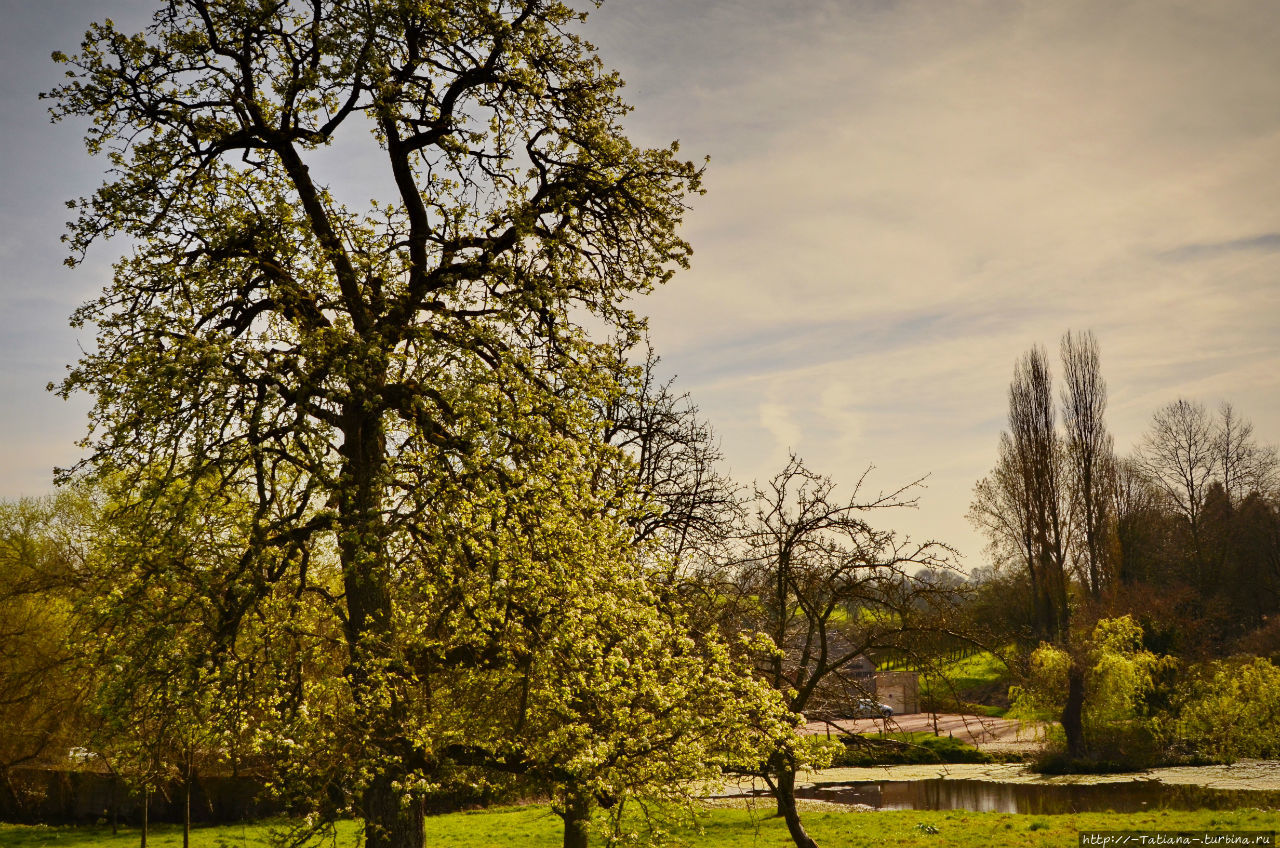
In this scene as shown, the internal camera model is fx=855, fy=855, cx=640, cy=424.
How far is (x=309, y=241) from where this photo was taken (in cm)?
1005

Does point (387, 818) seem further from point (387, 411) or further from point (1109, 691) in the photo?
point (1109, 691)

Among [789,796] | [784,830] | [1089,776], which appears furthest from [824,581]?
[1089,776]

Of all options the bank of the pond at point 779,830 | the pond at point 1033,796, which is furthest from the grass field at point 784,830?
the pond at point 1033,796

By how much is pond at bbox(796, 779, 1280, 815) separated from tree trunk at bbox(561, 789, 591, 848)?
59.0 feet

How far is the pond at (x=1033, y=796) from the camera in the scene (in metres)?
26.1

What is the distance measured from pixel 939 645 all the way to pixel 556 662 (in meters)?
8.83

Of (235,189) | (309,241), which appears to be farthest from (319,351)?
(235,189)

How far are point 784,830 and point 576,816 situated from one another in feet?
42.2

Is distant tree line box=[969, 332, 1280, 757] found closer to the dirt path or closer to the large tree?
the dirt path

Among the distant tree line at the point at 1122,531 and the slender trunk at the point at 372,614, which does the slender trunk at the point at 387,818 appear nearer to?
the slender trunk at the point at 372,614

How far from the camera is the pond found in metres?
26.1

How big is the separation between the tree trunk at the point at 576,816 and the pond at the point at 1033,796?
17978 mm

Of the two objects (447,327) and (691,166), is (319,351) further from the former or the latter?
(691,166)

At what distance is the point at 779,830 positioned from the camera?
76.1ft
